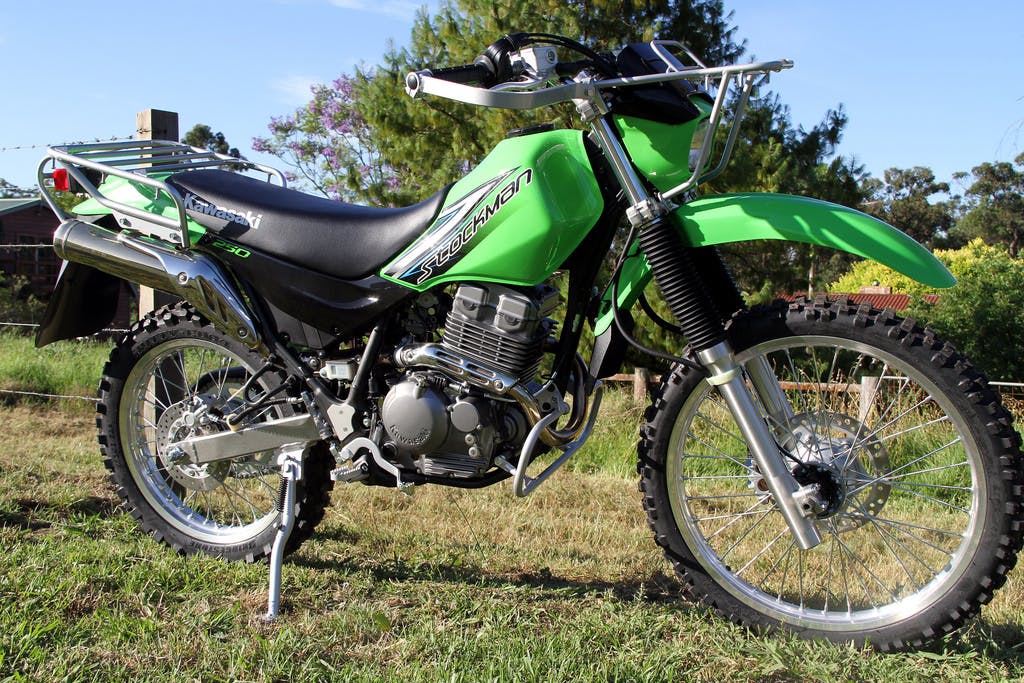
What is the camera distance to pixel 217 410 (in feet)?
10.7

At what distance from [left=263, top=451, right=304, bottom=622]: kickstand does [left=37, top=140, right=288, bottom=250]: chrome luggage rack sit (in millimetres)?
842

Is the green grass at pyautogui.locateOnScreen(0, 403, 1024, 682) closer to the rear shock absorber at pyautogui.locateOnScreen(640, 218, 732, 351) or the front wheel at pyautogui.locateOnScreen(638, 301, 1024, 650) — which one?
the front wheel at pyautogui.locateOnScreen(638, 301, 1024, 650)

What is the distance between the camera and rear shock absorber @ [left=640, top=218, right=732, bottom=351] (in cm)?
253

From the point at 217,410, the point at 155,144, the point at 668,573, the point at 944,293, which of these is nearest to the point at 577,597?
the point at 668,573

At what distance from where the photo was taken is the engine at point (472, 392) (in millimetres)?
2682

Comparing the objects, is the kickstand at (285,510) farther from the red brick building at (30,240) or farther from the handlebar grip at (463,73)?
the red brick building at (30,240)

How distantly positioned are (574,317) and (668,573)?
1.28 meters

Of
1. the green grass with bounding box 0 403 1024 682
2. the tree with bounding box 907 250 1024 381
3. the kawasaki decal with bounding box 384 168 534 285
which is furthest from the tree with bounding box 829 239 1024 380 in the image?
the kawasaki decal with bounding box 384 168 534 285

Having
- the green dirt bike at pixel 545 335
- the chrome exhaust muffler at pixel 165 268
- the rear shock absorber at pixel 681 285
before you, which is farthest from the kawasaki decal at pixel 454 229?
the chrome exhaust muffler at pixel 165 268

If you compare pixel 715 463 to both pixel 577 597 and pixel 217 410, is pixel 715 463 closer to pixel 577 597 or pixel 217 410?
pixel 577 597

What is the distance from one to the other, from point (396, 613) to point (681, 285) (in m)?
1.36

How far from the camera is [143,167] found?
346 centimetres

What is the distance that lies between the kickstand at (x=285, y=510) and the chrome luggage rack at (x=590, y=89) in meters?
1.35

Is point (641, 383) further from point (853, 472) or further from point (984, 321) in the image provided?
point (984, 321)
